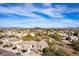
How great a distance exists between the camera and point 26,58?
154 cm

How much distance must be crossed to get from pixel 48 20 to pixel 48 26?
0.20ft

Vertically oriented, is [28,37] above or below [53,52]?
above

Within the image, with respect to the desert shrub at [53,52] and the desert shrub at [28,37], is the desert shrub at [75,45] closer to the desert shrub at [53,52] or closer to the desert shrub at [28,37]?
the desert shrub at [53,52]

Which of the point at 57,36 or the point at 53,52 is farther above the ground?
the point at 57,36

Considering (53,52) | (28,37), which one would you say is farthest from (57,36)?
(28,37)

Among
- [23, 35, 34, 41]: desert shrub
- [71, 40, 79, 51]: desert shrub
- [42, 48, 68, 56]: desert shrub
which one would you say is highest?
[23, 35, 34, 41]: desert shrub

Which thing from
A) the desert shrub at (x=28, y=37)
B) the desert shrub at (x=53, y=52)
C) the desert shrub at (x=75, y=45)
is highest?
the desert shrub at (x=28, y=37)

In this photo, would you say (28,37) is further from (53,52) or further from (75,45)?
(75,45)

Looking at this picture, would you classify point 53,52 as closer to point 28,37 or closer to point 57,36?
point 57,36

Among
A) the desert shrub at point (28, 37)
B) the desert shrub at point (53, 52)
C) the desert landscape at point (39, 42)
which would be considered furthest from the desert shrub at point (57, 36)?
the desert shrub at point (28, 37)

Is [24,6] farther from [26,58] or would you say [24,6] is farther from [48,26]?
[26,58]

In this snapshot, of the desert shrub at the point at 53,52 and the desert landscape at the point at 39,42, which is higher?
the desert landscape at the point at 39,42

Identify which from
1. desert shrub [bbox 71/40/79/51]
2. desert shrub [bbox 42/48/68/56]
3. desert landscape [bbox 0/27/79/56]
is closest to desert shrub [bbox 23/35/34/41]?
desert landscape [bbox 0/27/79/56]

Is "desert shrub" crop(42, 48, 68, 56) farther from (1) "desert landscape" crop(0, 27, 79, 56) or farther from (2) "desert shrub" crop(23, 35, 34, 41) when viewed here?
(2) "desert shrub" crop(23, 35, 34, 41)
